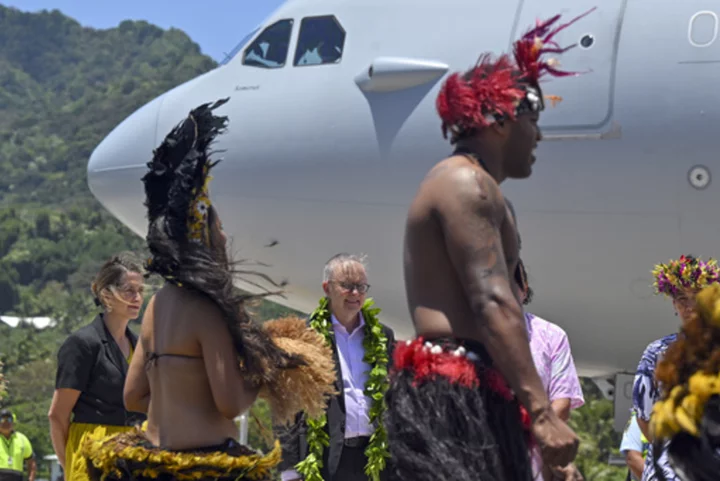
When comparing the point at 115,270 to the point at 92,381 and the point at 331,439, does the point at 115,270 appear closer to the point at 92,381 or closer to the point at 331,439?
the point at 92,381

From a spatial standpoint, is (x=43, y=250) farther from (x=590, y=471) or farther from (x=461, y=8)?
(x=461, y=8)

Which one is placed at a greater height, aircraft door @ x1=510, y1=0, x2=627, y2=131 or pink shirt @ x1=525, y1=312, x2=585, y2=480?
aircraft door @ x1=510, y1=0, x2=627, y2=131

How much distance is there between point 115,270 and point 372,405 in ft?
4.69

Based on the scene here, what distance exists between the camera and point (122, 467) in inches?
169

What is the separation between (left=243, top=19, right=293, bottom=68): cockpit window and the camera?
9.63 m

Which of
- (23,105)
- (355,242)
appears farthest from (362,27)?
(23,105)

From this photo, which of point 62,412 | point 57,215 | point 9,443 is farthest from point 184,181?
point 57,215

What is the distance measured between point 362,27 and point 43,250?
9206cm

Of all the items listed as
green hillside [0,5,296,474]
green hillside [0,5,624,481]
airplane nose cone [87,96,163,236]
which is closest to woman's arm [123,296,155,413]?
airplane nose cone [87,96,163,236]

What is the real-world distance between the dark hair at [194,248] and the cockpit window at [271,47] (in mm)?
4954

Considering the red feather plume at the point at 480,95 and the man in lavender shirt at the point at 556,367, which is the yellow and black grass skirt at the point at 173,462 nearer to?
the red feather plume at the point at 480,95

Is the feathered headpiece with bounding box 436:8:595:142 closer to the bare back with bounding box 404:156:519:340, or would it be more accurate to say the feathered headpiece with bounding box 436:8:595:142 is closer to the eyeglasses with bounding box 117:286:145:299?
the bare back with bounding box 404:156:519:340

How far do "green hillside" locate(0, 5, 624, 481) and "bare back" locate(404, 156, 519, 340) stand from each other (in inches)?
638

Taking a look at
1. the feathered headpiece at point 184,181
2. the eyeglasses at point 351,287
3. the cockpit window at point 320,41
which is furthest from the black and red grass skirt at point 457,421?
the cockpit window at point 320,41
